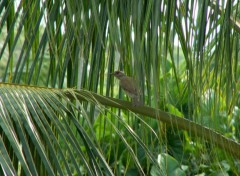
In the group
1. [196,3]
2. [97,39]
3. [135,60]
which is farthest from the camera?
[97,39]

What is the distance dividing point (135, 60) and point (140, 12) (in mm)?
162

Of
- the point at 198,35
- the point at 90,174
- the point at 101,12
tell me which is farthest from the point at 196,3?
the point at 90,174

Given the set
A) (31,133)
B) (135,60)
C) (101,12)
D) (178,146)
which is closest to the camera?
(31,133)

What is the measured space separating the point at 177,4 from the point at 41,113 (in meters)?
0.68

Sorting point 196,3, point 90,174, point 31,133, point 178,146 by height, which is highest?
point 196,3

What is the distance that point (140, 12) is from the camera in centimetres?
220

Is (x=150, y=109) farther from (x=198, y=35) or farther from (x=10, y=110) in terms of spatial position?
(x=10, y=110)

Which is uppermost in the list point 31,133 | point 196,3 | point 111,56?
point 196,3

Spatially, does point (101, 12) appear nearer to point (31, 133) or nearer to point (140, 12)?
point (140, 12)

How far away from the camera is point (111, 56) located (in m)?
2.98

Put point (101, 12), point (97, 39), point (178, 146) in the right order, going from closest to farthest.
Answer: point (101, 12) → point (97, 39) → point (178, 146)

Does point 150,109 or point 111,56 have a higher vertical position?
point 111,56

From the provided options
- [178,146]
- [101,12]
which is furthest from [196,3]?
[178,146]

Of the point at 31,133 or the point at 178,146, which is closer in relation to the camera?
the point at 31,133
